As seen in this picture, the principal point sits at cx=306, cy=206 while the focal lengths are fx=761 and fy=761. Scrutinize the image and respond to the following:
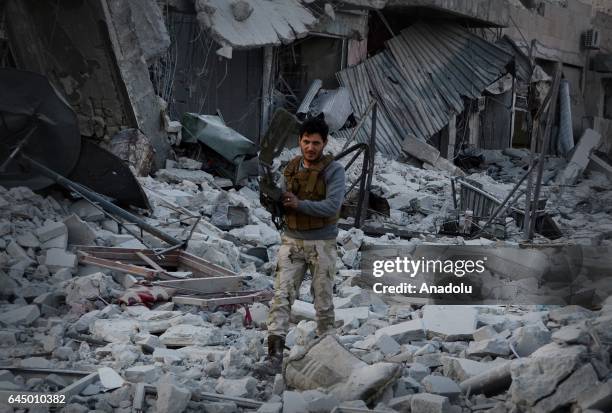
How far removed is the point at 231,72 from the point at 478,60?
251 inches

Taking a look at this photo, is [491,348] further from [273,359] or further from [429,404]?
[273,359]

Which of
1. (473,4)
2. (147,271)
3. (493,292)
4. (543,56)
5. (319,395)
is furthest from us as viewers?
(543,56)

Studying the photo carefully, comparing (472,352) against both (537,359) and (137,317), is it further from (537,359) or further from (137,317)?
(137,317)

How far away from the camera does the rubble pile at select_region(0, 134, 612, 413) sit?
11.7 feet

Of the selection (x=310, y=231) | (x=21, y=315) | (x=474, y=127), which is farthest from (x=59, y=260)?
(x=474, y=127)

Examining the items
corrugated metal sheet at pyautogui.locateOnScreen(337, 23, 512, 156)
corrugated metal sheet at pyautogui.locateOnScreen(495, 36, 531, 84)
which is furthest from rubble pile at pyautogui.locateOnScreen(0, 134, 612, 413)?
corrugated metal sheet at pyautogui.locateOnScreen(495, 36, 531, 84)

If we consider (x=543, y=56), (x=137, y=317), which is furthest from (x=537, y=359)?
(x=543, y=56)

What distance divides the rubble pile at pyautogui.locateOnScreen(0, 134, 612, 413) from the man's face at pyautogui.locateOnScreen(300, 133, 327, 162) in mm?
992

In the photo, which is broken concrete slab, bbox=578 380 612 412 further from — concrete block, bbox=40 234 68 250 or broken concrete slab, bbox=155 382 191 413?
concrete block, bbox=40 234 68 250

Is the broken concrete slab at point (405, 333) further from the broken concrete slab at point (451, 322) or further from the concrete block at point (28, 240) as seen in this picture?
the concrete block at point (28, 240)

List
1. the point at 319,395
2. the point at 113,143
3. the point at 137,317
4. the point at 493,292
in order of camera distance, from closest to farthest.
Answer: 1. the point at 319,395
2. the point at 137,317
3. the point at 493,292
4. the point at 113,143

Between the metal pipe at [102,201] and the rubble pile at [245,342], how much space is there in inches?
9.2

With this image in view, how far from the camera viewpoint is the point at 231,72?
13.1m
